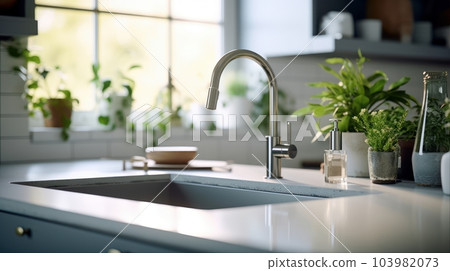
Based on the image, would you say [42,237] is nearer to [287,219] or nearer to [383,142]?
[287,219]

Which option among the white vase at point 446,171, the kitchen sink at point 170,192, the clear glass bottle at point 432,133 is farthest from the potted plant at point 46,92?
the white vase at point 446,171

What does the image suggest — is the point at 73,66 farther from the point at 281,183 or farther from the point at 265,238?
the point at 265,238

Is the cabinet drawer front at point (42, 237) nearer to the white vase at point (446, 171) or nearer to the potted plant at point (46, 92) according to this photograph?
the white vase at point (446, 171)

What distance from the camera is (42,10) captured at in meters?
2.98

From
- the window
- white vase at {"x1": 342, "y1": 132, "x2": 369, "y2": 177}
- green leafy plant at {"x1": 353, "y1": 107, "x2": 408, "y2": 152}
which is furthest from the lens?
the window

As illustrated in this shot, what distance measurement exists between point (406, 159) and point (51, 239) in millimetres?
968

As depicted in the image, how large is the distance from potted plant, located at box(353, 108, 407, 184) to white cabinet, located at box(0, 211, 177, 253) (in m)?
0.79

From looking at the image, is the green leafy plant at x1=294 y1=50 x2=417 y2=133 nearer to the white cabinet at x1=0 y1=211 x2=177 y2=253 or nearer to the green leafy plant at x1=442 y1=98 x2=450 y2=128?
the green leafy plant at x1=442 y1=98 x2=450 y2=128

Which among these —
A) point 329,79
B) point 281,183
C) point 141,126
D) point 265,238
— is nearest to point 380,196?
point 281,183

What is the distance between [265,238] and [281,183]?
0.82 meters

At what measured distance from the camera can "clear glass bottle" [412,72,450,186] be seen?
1619 millimetres

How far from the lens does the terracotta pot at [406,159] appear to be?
1.82m

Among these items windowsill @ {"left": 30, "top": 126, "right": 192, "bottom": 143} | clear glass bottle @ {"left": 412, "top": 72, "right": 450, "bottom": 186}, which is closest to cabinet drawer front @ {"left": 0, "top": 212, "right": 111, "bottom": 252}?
clear glass bottle @ {"left": 412, "top": 72, "right": 450, "bottom": 186}

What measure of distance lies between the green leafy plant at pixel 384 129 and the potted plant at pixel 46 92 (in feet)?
4.90
